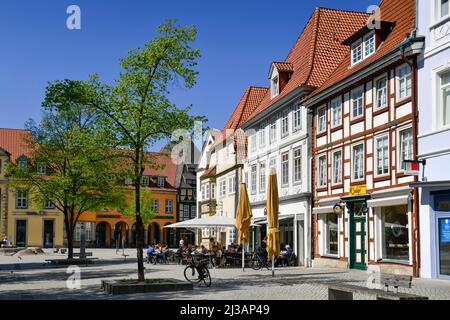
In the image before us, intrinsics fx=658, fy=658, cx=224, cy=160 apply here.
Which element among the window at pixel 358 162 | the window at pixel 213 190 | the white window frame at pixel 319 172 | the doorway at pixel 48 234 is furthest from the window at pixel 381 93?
the doorway at pixel 48 234

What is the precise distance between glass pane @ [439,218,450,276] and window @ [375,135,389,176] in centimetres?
419

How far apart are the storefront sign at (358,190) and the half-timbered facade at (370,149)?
4 cm

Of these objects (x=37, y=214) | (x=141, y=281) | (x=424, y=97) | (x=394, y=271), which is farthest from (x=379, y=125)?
(x=37, y=214)

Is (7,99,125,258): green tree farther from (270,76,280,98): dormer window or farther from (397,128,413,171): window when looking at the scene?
(397,128,413,171): window

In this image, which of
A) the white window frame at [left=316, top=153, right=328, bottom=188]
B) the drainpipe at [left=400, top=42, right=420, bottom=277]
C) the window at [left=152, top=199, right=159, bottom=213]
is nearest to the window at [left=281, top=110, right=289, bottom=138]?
the white window frame at [left=316, top=153, right=328, bottom=188]

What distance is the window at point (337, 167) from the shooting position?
29.3 meters

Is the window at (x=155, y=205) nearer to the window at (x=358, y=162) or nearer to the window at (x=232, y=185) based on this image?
the window at (x=232, y=185)

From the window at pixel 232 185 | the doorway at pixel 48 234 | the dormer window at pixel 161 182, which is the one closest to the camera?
the window at pixel 232 185

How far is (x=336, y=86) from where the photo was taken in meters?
29.0

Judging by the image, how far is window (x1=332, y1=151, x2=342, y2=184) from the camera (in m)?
29.3

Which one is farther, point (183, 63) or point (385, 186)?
point (385, 186)

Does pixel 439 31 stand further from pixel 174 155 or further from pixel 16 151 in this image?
pixel 16 151
